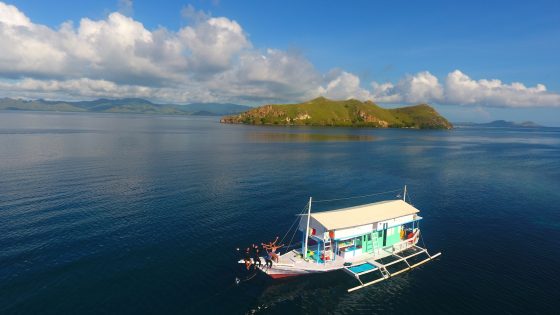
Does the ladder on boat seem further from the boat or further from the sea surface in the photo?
the sea surface

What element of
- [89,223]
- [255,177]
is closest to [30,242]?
[89,223]

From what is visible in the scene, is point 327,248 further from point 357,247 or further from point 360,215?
point 360,215

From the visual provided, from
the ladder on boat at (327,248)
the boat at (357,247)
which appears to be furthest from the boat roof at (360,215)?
the ladder on boat at (327,248)

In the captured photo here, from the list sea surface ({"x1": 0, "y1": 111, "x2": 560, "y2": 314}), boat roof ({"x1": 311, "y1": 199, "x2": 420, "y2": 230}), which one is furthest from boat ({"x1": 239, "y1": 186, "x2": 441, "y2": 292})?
sea surface ({"x1": 0, "y1": 111, "x2": 560, "y2": 314})

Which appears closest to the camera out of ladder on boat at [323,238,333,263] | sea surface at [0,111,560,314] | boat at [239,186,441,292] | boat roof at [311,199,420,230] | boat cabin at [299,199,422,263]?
sea surface at [0,111,560,314]

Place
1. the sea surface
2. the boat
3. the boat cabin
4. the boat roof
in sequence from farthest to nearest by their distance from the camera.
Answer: the boat roof
the boat cabin
the boat
the sea surface

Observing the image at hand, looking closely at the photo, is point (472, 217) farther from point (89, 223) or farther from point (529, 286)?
point (89, 223)

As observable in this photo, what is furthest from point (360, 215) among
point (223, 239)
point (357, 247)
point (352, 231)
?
point (223, 239)
